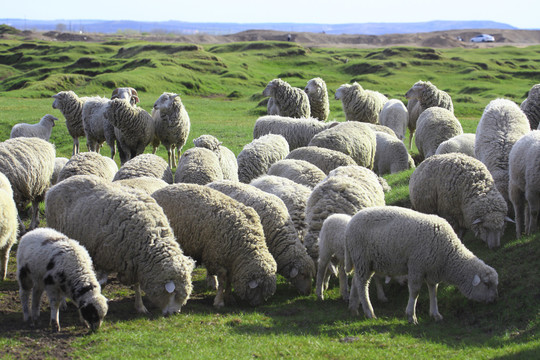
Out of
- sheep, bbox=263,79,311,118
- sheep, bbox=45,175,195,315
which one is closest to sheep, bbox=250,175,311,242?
sheep, bbox=45,175,195,315

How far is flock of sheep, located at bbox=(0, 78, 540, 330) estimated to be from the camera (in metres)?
7.54

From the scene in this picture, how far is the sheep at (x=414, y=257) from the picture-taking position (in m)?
7.54

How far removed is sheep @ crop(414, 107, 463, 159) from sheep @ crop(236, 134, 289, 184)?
430 centimetres

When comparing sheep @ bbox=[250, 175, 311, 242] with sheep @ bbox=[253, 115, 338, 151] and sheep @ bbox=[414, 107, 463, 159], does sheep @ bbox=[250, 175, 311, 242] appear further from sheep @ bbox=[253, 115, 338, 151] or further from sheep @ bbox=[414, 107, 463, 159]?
sheep @ bbox=[414, 107, 463, 159]

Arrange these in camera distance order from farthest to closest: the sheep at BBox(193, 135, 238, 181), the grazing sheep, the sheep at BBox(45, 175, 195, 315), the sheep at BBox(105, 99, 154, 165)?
the sheep at BBox(105, 99, 154, 165), the sheep at BBox(193, 135, 238, 181), the grazing sheep, the sheep at BBox(45, 175, 195, 315)

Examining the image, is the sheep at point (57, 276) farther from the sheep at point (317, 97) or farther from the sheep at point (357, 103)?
the sheep at point (357, 103)

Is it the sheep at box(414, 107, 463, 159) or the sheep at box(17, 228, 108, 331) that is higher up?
the sheep at box(414, 107, 463, 159)

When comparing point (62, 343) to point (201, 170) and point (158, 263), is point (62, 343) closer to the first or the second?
point (158, 263)

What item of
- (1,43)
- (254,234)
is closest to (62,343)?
(254,234)

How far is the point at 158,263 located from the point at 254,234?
1565 millimetres

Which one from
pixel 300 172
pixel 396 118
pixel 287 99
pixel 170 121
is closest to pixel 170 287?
pixel 300 172

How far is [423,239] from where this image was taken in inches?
298

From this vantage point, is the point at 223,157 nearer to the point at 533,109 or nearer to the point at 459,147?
the point at 459,147

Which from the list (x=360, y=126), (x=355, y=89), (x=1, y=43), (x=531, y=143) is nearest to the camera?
(x=531, y=143)
